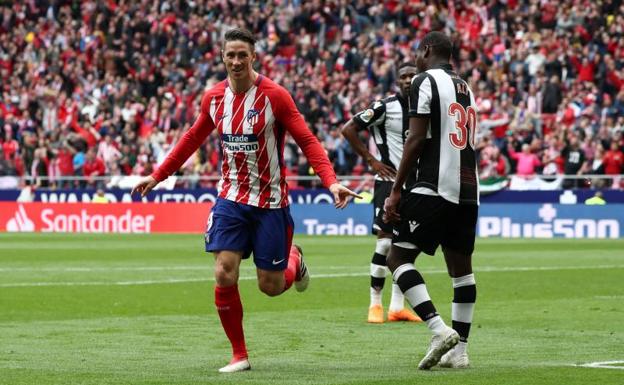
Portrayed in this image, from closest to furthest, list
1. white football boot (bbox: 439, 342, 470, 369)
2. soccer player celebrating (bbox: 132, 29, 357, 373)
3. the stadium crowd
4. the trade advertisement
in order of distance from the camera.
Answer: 1. white football boot (bbox: 439, 342, 470, 369)
2. soccer player celebrating (bbox: 132, 29, 357, 373)
3. the trade advertisement
4. the stadium crowd

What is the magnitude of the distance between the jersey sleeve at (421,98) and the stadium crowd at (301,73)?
22.2 m

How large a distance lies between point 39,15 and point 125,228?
14.2 m

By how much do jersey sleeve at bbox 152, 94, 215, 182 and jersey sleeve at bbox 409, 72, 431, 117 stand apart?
55.6 inches

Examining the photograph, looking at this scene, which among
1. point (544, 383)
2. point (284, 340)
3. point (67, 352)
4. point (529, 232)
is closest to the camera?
point (544, 383)

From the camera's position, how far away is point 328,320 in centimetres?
1248

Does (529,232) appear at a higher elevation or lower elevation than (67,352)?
lower

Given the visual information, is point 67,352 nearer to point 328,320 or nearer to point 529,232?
point 328,320

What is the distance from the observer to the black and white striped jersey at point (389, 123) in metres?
12.3

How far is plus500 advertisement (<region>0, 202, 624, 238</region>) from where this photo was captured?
99.5 feet

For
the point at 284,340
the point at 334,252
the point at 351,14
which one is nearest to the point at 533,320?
the point at 284,340

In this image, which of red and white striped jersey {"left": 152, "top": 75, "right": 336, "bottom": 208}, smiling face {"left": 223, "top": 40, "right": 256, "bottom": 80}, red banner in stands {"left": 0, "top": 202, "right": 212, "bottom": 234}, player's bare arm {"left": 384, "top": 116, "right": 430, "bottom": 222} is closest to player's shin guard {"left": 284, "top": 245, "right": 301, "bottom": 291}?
red and white striped jersey {"left": 152, "top": 75, "right": 336, "bottom": 208}

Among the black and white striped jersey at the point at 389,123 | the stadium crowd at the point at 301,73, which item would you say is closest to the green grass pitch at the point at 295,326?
the black and white striped jersey at the point at 389,123

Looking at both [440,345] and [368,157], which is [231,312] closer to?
[440,345]

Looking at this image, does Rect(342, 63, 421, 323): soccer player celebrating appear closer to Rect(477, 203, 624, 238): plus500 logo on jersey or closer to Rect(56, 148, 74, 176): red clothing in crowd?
Rect(477, 203, 624, 238): plus500 logo on jersey
